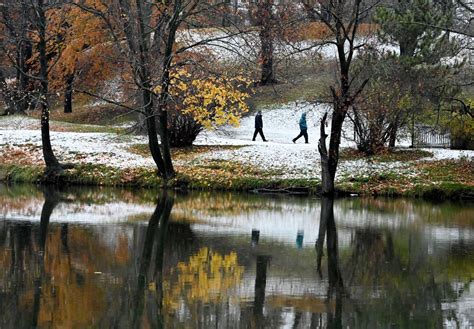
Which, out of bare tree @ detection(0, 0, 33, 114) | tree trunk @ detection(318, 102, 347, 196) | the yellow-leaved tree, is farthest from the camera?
bare tree @ detection(0, 0, 33, 114)

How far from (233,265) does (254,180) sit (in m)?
13.8

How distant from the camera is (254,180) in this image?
27719mm

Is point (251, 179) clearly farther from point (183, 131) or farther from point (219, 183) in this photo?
point (183, 131)

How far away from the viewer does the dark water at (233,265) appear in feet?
34.2

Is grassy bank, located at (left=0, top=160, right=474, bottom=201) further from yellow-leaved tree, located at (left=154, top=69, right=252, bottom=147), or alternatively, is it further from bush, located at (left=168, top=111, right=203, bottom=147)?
bush, located at (left=168, top=111, right=203, bottom=147)

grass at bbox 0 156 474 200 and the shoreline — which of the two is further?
grass at bbox 0 156 474 200

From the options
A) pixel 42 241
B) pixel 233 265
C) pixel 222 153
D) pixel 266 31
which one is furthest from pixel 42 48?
pixel 233 265

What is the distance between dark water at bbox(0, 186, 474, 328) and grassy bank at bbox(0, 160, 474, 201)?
2763 millimetres

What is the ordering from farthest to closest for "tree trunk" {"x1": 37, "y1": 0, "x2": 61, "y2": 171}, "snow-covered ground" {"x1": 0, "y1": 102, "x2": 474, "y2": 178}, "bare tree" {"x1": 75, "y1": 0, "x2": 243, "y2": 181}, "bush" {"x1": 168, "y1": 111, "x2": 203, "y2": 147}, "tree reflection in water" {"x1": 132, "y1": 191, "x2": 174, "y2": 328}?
"bush" {"x1": 168, "y1": 111, "x2": 203, "y2": 147}, "snow-covered ground" {"x1": 0, "y1": 102, "x2": 474, "y2": 178}, "tree trunk" {"x1": 37, "y1": 0, "x2": 61, "y2": 171}, "bare tree" {"x1": 75, "y1": 0, "x2": 243, "y2": 181}, "tree reflection in water" {"x1": 132, "y1": 191, "x2": 174, "y2": 328}

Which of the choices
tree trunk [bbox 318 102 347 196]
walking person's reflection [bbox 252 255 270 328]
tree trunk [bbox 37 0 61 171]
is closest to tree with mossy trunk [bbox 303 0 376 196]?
tree trunk [bbox 318 102 347 196]

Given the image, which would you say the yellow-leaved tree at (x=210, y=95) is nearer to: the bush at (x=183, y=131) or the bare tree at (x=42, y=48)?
the bush at (x=183, y=131)

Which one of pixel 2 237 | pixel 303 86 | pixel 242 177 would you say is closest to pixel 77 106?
pixel 303 86

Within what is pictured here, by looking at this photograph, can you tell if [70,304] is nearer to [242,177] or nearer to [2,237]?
[2,237]

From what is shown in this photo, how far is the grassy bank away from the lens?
26.4 m
